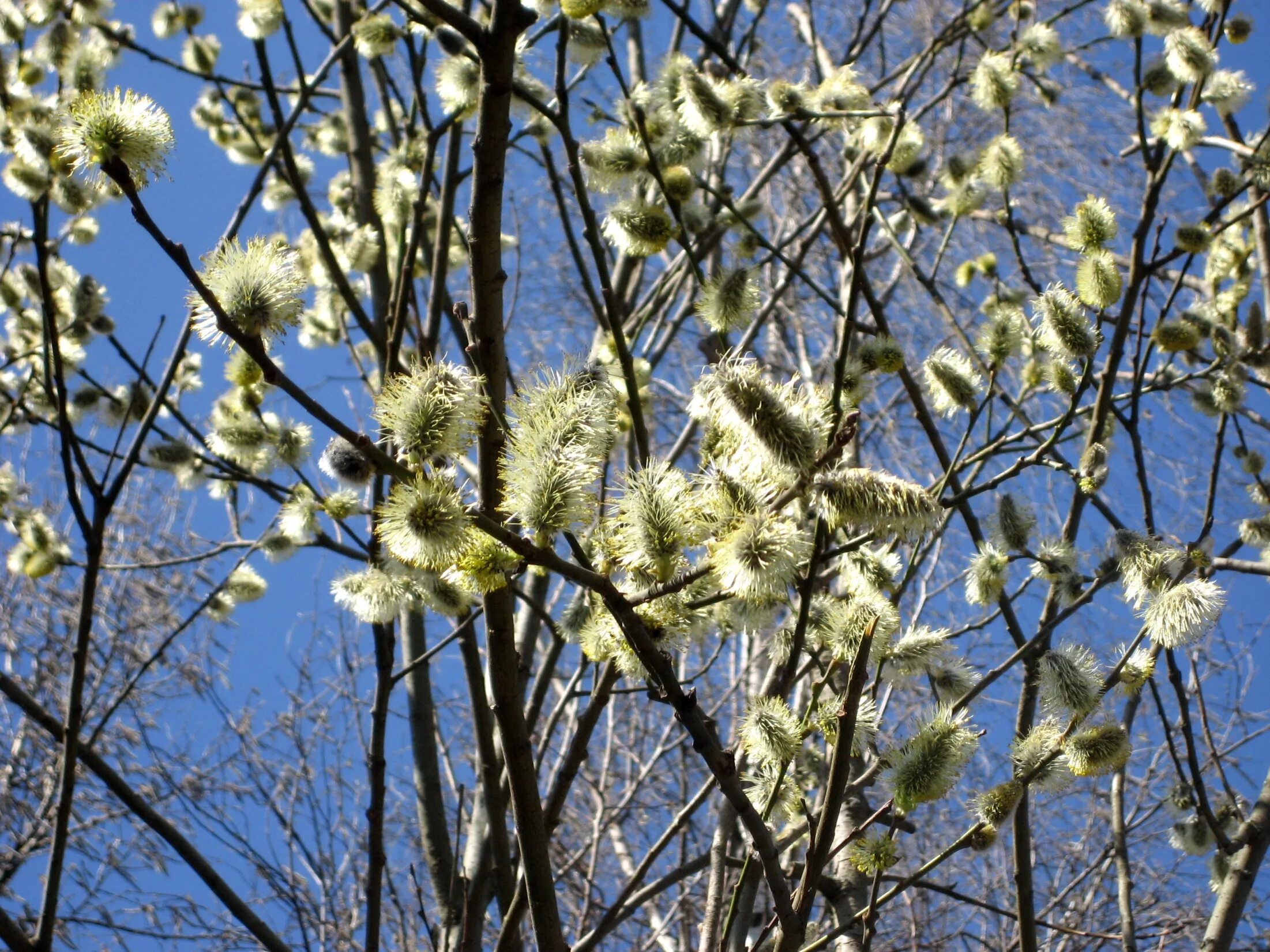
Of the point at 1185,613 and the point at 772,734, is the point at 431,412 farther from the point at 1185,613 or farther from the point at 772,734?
the point at 1185,613

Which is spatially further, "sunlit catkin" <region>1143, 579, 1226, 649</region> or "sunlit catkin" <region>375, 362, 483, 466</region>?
"sunlit catkin" <region>1143, 579, 1226, 649</region>

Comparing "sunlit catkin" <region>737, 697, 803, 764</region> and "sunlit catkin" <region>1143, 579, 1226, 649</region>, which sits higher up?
"sunlit catkin" <region>1143, 579, 1226, 649</region>

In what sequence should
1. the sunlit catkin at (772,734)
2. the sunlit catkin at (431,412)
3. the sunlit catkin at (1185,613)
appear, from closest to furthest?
the sunlit catkin at (431,412)
the sunlit catkin at (772,734)
the sunlit catkin at (1185,613)

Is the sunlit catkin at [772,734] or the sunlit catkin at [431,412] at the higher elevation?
the sunlit catkin at [431,412]

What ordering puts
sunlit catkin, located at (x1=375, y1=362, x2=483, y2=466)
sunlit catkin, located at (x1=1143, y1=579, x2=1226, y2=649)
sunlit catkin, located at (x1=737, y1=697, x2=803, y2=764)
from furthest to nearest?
sunlit catkin, located at (x1=1143, y1=579, x2=1226, y2=649), sunlit catkin, located at (x1=737, y1=697, x2=803, y2=764), sunlit catkin, located at (x1=375, y1=362, x2=483, y2=466)

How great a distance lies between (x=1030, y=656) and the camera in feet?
7.37

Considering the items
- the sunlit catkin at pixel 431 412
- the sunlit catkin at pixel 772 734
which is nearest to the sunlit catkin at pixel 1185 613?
the sunlit catkin at pixel 772 734

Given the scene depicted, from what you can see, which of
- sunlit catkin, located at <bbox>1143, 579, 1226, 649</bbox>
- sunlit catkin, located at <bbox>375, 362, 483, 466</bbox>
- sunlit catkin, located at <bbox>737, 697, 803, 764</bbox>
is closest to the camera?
sunlit catkin, located at <bbox>375, 362, 483, 466</bbox>

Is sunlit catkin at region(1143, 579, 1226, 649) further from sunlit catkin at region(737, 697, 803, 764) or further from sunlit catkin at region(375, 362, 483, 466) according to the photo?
sunlit catkin at region(375, 362, 483, 466)

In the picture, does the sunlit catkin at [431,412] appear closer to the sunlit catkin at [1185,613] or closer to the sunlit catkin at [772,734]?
the sunlit catkin at [772,734]

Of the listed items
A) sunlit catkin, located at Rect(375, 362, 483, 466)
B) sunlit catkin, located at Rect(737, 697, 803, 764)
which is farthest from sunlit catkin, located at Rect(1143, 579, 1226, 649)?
sunlit catkin, located at Rect(375, 362, 483, 466)

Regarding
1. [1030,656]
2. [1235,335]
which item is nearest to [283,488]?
[1030,656]

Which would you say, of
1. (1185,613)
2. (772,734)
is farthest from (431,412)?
(1185,613)

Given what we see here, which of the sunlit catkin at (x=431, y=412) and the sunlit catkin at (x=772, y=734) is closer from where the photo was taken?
the sunlit catkin at (x=431, y=412)
